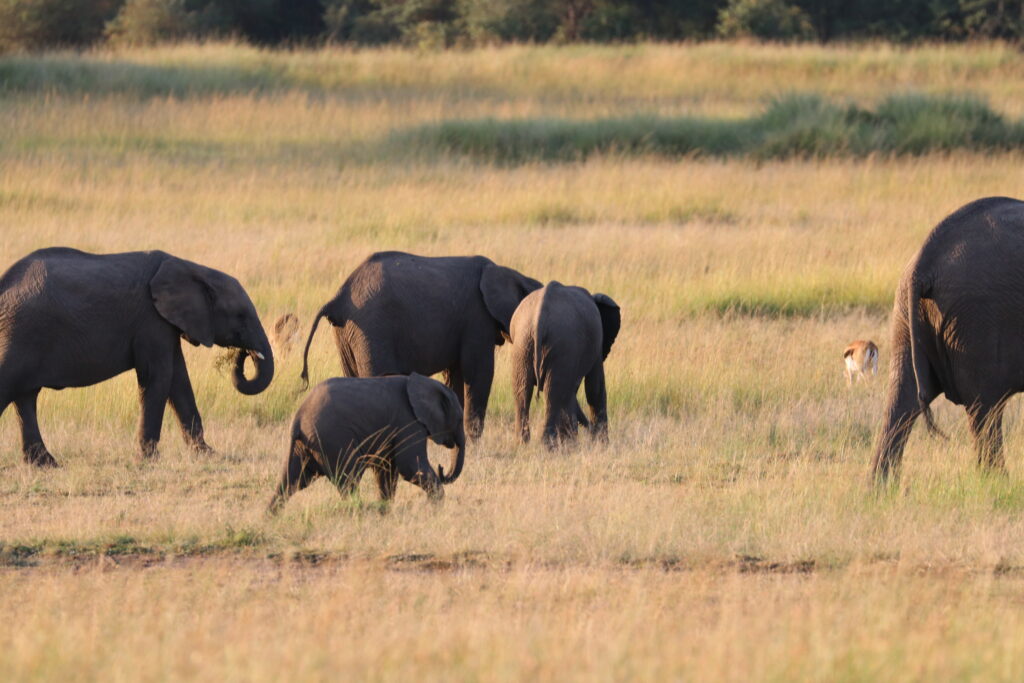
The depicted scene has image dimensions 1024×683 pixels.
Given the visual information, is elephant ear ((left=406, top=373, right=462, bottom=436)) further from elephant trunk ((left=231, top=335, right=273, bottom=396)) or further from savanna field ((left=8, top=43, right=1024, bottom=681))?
elephant trunk ((left=231, top=335, right=273, bottom=396))

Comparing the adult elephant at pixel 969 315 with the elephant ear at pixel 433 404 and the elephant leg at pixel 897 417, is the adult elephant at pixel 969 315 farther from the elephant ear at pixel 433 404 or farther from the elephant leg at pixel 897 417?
the elephant ear at pixel 433 404

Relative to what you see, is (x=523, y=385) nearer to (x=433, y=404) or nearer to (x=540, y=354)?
(x=540, y=354)

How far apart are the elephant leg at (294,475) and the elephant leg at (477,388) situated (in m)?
2.10

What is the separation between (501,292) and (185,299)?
6.18ft

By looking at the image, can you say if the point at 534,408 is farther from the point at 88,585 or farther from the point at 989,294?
the point at 88,585

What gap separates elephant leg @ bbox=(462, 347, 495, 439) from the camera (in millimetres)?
9469

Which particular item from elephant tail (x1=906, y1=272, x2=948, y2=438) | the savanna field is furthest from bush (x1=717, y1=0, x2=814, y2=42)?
elephant tail (x1=906, y1=272, x2=948, y2=438)

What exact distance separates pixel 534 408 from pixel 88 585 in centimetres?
490

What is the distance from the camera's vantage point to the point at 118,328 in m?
8.91

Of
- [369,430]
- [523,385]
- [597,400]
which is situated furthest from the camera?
[597,400]

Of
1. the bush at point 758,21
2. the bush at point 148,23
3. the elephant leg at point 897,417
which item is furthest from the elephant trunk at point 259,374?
the bush at point 758,21

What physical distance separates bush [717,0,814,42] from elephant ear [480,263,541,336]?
114ft

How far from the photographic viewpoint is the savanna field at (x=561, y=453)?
516 cm

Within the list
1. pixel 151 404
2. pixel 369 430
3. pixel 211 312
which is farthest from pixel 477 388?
pixel 369 430
